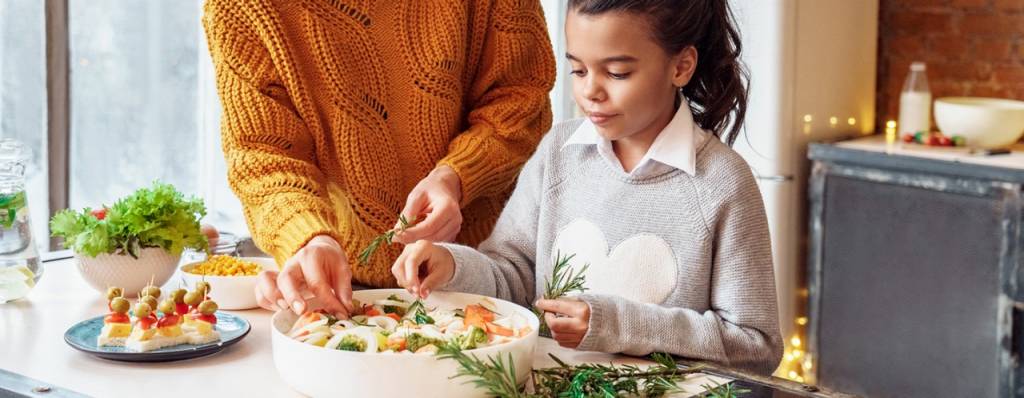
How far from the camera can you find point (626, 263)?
1.54 m

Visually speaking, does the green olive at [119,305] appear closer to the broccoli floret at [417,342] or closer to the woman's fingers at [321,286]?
the woman's fingers at [321,286]

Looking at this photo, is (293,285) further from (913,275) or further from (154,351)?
(913,275)

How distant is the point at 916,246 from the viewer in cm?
315

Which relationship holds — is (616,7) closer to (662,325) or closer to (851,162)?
(662,325)

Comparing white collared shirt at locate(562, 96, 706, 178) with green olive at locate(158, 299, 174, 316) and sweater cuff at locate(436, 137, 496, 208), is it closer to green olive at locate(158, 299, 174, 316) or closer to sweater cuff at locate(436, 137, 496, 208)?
sweater cuff at locate(436, 137, 496, 208)

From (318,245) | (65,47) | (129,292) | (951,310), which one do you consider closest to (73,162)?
(65,47)

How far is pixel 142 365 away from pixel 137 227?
405mm

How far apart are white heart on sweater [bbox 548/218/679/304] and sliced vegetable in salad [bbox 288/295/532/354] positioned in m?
0.24

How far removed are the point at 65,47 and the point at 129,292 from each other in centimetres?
145

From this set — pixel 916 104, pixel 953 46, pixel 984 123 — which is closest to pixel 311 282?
pixel 984 123

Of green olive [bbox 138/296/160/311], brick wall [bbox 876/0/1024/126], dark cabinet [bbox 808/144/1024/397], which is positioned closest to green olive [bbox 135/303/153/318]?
green olive [bbox 138/296/160/311]

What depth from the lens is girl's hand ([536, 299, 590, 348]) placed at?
4.33ft

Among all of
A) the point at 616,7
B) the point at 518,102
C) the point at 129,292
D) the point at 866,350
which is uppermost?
the point at 616,7

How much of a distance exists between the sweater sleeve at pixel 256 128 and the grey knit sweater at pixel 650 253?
0.25 metres
